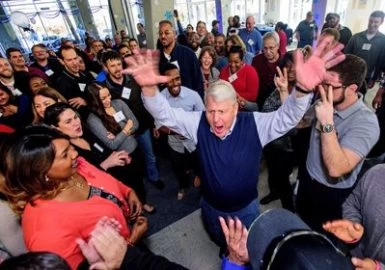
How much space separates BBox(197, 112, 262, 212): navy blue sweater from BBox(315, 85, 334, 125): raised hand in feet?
1.31

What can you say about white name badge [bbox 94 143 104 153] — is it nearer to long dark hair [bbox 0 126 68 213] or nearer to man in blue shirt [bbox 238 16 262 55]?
long dark hair [bbox 0 126 68 213]

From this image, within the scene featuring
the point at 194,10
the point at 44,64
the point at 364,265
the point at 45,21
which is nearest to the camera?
the point at 364,265

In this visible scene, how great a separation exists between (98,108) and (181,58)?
51.5 inches

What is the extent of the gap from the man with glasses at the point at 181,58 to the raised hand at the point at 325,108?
6.19 feet

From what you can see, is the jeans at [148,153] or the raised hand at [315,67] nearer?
the raised hand at [315,67]

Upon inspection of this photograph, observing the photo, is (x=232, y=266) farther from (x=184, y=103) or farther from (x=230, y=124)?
(x=184, y=103)

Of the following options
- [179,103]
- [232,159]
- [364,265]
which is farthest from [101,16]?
[364,265]

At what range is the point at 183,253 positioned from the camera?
2.35m

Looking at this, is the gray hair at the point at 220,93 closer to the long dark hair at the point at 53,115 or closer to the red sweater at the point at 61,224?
the red sweater at the point at 61,224

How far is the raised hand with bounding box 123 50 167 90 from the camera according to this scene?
150cm

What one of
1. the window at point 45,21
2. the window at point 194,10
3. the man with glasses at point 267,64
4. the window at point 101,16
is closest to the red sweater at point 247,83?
the man with glasses at point 267,64

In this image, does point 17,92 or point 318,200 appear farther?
point 17,92

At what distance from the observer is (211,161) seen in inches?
64.4

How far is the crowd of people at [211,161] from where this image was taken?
892 millimetres
